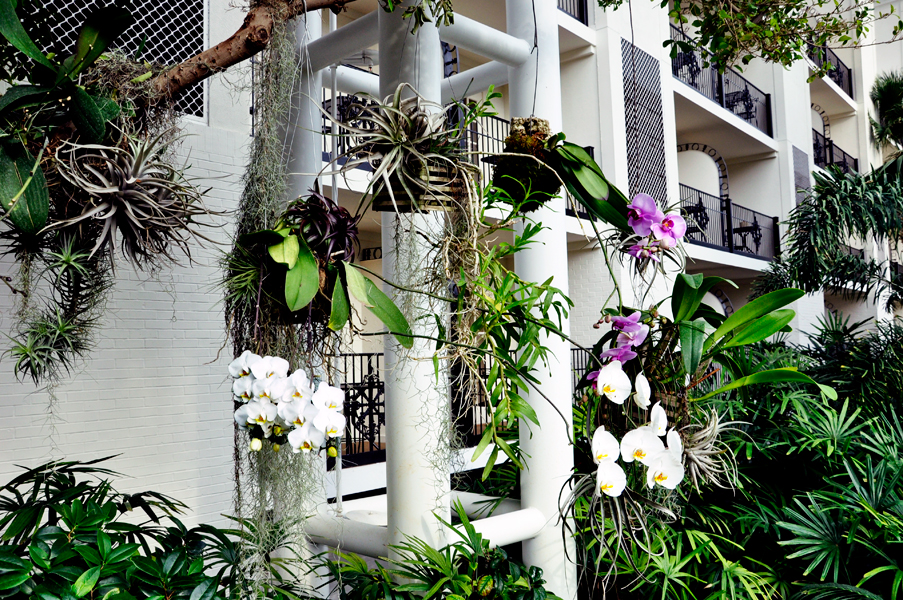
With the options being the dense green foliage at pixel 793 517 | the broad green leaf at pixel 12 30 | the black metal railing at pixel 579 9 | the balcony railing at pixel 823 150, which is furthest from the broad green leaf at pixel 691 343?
the balcony railing at pixel 823 150

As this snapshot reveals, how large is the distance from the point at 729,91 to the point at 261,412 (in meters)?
11.8

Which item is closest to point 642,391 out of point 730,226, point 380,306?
point 380,306

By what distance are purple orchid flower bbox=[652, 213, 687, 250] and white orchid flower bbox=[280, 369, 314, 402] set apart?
763 mm

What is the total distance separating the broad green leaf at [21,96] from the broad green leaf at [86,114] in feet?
0.15

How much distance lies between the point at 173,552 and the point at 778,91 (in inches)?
483

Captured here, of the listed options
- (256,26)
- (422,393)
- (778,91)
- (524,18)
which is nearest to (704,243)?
(778,91)

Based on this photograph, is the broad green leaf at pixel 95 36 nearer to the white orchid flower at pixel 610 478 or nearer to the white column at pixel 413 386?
the white column at pixel 413 386

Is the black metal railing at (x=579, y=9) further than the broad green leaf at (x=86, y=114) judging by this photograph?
Yes

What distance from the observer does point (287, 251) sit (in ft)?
4.30

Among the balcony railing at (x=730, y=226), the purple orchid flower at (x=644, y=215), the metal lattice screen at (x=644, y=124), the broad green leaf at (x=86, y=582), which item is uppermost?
the metal lattice screen at (x=644, y=124)

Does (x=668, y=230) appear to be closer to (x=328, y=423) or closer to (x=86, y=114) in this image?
(x=328, y=423)

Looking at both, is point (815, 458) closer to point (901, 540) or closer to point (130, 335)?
point (901, 540)

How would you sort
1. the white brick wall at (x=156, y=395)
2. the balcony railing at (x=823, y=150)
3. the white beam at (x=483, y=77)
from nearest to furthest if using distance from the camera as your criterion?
the white beam at (x=483, y=77), the white brick wall at (x=156, y=395), the balcony railing at (x=823, y=150)

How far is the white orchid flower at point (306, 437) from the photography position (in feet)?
4.30
